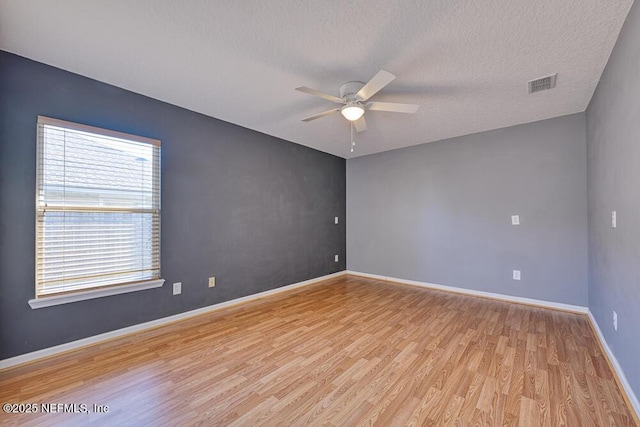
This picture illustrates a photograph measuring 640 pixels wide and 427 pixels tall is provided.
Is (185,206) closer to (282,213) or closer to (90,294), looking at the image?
(90,294)

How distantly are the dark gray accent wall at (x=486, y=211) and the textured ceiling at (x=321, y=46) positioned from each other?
753mm

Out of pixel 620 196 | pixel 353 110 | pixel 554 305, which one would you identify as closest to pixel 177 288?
pixel 353 110

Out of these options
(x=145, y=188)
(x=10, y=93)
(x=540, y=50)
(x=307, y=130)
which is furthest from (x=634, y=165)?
(x=10, y=93)

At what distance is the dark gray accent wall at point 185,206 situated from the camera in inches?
82.9

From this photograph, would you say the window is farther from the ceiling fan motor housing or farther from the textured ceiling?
the ceiling fan motor housing

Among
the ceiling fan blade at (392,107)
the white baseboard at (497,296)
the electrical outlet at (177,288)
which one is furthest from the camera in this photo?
the white baseboard at (497,296)

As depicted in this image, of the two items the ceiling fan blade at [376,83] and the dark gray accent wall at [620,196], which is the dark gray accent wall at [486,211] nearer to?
the dark gray accent wall at [620,196]

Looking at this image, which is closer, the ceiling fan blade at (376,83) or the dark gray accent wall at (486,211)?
the ceiling fan blade at (376,83)

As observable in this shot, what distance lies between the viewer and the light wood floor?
5.17 ft

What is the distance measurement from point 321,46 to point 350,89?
1.77 feet

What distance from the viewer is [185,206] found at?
10.2 ft

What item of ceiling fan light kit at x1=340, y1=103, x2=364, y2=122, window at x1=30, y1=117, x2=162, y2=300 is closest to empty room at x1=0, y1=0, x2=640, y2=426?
window at x1=30, y1=117, x2=162, y2=300

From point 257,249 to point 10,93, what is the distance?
275 centimetres

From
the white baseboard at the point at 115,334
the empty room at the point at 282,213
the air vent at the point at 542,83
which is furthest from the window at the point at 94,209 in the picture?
the air vent at the point at 542,83
